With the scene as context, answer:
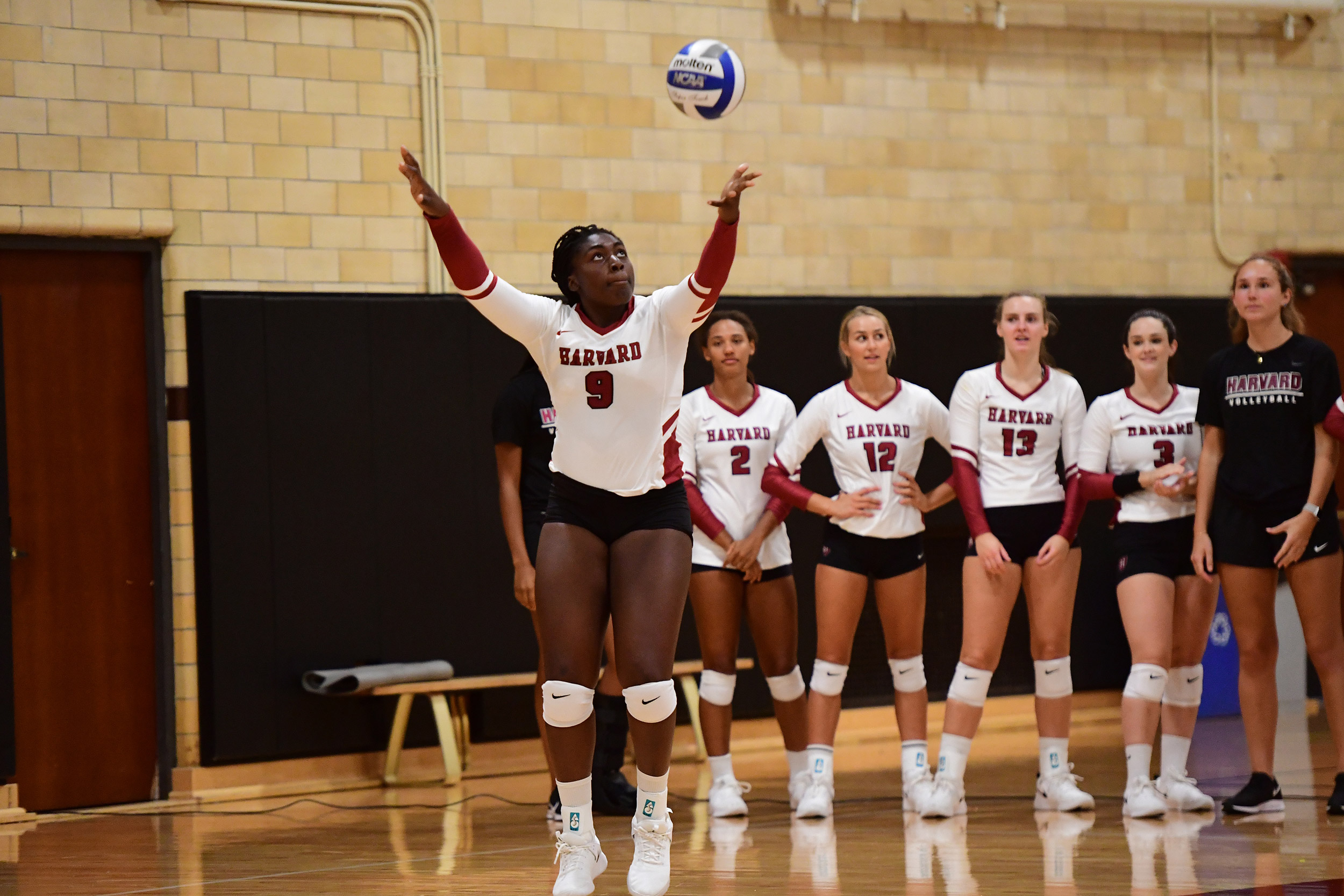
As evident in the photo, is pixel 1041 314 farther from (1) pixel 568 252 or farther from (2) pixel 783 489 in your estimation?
(1) pixel 568 252

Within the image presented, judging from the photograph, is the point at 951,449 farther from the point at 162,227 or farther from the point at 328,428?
the point at 162,227

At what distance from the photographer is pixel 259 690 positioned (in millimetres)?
7094

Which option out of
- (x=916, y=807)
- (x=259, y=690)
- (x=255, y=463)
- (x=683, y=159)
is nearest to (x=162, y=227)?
(x=255, y=463)

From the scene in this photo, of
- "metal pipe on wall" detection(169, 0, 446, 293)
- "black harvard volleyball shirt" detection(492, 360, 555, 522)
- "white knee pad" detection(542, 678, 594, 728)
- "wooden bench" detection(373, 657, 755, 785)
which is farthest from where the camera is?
"metal pipe on wall" detection(169, 0, 446, 293)

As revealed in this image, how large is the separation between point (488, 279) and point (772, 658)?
2393mm

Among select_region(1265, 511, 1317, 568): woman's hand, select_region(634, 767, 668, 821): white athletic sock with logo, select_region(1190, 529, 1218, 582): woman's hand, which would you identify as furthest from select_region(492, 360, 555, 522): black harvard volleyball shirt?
select_region(1265, 511, 1317, 568): woman's hand

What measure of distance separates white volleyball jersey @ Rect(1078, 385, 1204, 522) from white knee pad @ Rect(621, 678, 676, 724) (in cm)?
239

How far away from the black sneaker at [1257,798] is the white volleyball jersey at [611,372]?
2.67m

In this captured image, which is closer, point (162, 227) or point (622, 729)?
point (622, 729)

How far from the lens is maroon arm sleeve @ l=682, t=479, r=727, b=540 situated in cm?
579

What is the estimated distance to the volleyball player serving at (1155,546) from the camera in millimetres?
5578

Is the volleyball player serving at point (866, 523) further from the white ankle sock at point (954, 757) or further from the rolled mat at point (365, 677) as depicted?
the rolled mat at point (365, 677)

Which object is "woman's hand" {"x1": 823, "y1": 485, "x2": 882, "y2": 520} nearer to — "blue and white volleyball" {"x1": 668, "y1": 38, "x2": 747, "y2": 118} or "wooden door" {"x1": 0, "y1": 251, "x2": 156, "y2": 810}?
"blue and white volleyball" {"x1": 668, "y1": 38, "x2": 747, "y2": 118}

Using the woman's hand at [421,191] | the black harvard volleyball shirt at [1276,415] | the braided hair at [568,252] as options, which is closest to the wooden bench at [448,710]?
the black harvard volleyball shirt at [1276,415]
